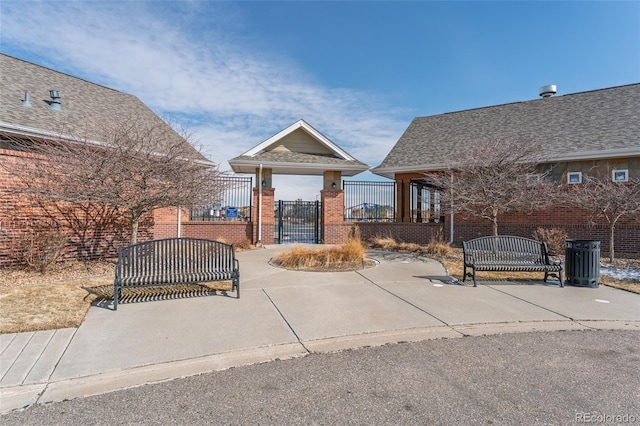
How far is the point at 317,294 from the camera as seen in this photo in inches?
269

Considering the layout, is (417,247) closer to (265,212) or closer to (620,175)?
(265,212)

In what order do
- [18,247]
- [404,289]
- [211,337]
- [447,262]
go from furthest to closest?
1. [447,262]
2. [18,247]
3. [404,289]
4. [211,337]

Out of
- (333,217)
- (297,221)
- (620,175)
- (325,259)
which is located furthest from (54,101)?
(620,175)

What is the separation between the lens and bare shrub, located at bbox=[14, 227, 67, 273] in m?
7.77

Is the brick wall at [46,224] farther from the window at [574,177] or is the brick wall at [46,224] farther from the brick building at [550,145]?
the window at [574,177]

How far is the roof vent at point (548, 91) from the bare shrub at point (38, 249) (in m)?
21.1

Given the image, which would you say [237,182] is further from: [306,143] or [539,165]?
[539,165]

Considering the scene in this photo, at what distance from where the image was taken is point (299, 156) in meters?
15.5

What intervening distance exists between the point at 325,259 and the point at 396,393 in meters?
6.34

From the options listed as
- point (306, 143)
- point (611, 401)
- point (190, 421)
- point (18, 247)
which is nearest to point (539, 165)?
point (306, 143)

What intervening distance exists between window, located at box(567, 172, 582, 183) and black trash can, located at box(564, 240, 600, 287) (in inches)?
252

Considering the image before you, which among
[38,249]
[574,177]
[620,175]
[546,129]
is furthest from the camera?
[546,129]

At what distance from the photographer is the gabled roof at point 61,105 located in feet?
30.6

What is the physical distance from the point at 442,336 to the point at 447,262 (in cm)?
628
